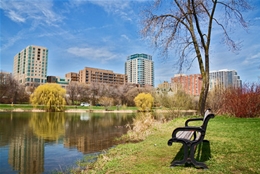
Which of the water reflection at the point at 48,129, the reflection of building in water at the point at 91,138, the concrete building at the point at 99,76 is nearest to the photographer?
the reflection of building in water at the point at 91,138

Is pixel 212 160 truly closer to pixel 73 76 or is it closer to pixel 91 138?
pixel 91 138

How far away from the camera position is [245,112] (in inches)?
533

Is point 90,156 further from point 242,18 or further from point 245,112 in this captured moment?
point 242,18

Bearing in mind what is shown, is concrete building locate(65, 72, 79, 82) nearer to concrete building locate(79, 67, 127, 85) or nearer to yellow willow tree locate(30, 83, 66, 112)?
concrete building locate(79, 67, 127, 85)

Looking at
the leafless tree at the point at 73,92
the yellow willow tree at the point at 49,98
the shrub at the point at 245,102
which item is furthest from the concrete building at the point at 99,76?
the shrub at the point at 245,102

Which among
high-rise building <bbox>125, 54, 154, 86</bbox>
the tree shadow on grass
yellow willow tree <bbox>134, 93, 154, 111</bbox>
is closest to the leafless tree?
yellow willow tree <bbox>134, 93, 154, 111</bbox>

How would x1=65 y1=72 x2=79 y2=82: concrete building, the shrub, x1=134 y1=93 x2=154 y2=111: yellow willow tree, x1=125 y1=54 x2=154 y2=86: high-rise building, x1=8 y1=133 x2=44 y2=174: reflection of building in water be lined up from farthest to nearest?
x1=125 y1=54 x2=154 y2=86: high-rise building, x1=65 y1=72 x2=79 y2=82: concrete building, x1=134 y1=93 x2=154 y2=111: yellow willow tree, the shrub, x1=8 y1=133 x2=44 y2=174: reflection of building in water

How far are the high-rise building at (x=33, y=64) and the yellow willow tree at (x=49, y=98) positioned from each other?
8702cm

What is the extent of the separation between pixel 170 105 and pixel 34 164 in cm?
1503

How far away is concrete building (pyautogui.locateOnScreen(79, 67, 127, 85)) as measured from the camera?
132875 mm

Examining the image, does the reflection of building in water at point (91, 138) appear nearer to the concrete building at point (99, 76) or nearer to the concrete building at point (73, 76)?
the concrete building at point (99, 76)

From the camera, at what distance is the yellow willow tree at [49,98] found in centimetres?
4153

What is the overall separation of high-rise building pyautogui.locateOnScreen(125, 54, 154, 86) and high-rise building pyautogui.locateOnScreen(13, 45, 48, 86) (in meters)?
68.5

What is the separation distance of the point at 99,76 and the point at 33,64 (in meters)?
41.2
